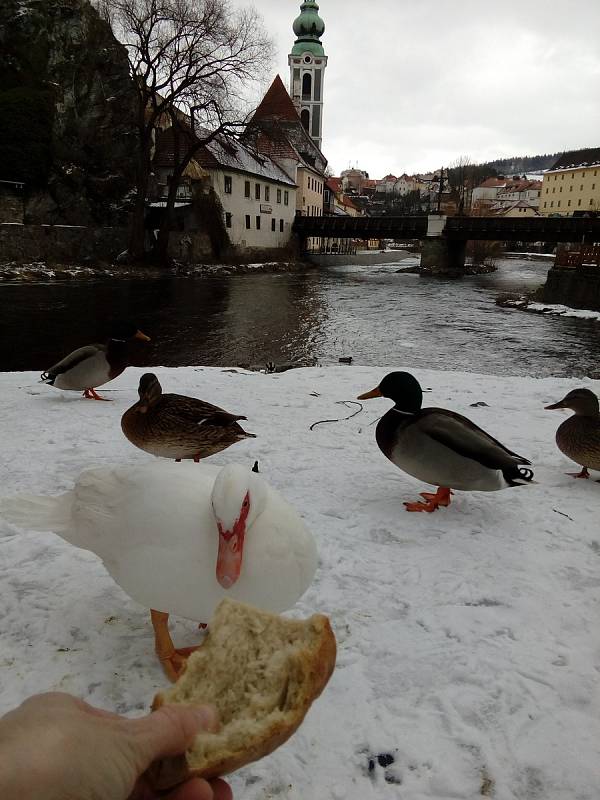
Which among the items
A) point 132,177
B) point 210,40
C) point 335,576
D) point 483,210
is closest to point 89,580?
point 335,576

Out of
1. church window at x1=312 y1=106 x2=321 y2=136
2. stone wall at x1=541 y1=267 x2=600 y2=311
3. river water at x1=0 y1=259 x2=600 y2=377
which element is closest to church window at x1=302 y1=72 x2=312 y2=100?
church window at x1=312 y1=106 x2=321 y2=136

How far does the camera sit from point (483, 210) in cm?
10025

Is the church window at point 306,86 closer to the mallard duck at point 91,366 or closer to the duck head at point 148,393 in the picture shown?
the mallard duck at point 91,366

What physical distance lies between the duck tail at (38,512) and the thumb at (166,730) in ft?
4.38

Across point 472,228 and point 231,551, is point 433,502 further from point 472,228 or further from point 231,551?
point 472,228

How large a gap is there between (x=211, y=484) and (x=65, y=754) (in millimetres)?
1336

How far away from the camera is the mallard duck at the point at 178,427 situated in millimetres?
4105

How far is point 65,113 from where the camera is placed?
3259 cm

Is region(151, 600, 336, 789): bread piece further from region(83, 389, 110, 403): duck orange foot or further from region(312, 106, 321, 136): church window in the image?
region(312, 106, 321, 136): church window

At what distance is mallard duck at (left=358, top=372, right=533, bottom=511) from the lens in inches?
140

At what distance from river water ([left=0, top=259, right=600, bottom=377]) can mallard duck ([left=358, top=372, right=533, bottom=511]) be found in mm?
7979

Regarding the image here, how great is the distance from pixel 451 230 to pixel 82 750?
154 feet

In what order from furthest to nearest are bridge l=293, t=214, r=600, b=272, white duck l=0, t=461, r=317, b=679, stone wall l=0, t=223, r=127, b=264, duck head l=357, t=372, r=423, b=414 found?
1. bridge l=293, t=214, r=600, b=272
2. stone wall l=0, t=223, r=127, b=264
3. duck head l=357, t=372, r=423, b=414
4. white duck l=0, t=461, r=317, b=679

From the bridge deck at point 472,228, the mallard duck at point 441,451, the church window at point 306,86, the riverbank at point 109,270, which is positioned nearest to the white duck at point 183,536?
the mallard duck at point 441,451
